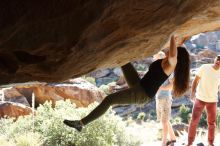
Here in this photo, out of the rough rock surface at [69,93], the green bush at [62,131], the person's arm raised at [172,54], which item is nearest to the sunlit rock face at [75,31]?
the person's arm raised at [172,54]

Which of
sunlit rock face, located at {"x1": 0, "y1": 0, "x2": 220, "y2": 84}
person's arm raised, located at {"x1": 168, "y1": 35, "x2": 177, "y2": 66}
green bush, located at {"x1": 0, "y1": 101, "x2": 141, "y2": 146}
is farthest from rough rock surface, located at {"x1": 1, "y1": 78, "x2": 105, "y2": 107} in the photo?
sunlit rock face, located at {"x1": 0, "y1": 0, "x2": 220, "y2": 84}

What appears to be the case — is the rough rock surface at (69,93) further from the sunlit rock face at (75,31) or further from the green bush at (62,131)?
the sunlit rock face at (75,31)

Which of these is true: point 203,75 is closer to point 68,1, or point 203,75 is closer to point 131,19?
point 131,19

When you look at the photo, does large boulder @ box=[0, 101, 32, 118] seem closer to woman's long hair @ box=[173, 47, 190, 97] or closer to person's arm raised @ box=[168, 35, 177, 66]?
woman's long hair @ box=[173, 47, 190, 97]

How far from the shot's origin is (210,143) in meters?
8.84

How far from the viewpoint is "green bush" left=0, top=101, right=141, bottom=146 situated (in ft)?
38.8

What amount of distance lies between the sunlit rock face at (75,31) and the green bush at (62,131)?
7263mm

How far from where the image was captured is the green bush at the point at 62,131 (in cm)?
1184

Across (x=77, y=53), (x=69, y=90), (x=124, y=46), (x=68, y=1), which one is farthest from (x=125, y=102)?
(x=69, y=90)

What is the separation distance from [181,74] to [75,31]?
2.52 metres

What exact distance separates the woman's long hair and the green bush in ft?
19.7

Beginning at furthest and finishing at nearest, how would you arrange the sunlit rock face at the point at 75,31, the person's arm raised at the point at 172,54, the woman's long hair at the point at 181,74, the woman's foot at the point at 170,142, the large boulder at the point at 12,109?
the large boulder at the point at 12,109 → the woman's foot at the point at 170,142 → the woman's long hair at the point at 181,74 → the person's arm raised at the point at 172,54 → the sunlit rock face at the point at 75,31

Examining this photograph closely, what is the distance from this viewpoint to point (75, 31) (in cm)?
383

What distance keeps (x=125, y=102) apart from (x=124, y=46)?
4.48 feet
